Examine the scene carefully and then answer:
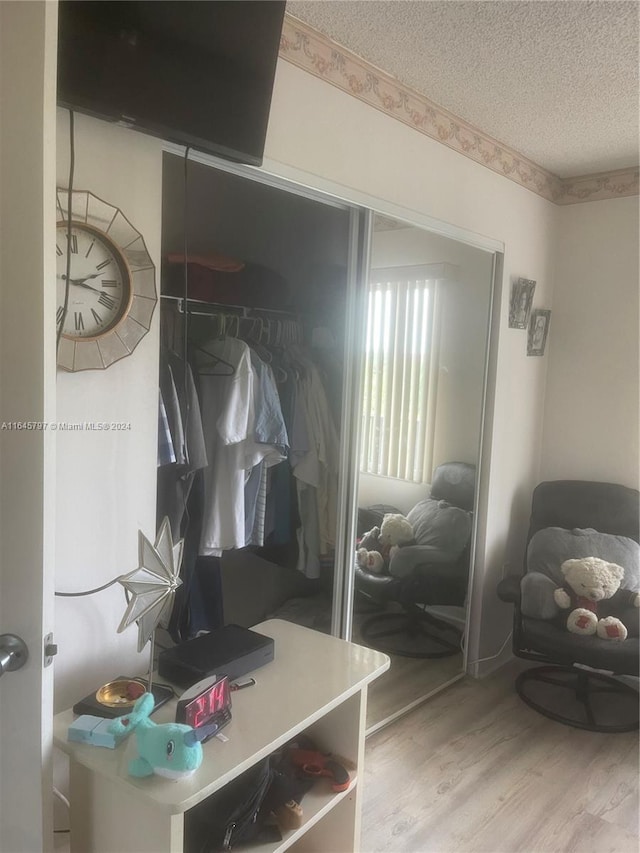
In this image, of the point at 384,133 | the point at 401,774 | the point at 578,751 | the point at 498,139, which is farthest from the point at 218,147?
the point at 578,751

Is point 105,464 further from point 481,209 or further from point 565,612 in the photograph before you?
point 565,612

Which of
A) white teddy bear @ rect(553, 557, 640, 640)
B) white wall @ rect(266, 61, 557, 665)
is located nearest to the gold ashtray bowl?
white wall @ rect(266, 61, 557, 665)

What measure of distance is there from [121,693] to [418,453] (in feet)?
5.22

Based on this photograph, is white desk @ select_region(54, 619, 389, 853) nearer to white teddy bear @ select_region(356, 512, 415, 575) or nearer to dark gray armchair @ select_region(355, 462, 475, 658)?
white teddy bear @ select_region(356, 512, 415, 575)

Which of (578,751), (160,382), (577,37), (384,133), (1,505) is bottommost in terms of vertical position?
(578,751)

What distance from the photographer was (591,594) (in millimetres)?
2697

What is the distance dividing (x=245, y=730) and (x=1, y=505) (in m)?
0.70

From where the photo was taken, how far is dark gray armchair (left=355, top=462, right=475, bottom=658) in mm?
2678

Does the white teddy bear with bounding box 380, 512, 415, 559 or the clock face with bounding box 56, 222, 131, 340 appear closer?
the clock face with bounding box 56, 222, 131, 340

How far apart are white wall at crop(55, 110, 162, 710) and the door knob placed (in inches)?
16.3

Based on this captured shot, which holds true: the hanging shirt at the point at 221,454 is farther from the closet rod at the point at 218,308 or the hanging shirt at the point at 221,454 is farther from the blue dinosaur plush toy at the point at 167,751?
the blue dinosaur plush toy at the point at 167,751

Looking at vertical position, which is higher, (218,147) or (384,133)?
(384,133)

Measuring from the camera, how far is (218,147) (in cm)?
159

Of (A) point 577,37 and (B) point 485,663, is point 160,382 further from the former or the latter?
(B) point 485,663
